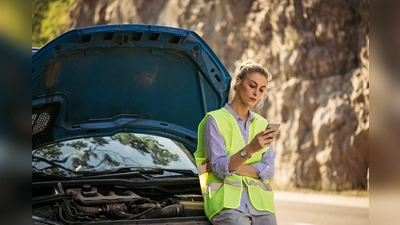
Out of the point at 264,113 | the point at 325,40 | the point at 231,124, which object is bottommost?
the point at 231,124

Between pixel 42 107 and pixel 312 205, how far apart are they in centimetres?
802

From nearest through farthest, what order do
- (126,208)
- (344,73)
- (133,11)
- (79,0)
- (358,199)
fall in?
(126,208), (358,199), (344,73), (133,11), (79,0)

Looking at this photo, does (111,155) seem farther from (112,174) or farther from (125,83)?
(125,83)

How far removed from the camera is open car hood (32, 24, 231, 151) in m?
5.28

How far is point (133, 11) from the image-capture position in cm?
2062

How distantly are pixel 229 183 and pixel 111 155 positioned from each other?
1738 millimetres

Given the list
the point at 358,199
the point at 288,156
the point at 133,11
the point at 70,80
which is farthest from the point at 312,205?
the point at 133,11

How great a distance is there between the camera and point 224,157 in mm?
3936

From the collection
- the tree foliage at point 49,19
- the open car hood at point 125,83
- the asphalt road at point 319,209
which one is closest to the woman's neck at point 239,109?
the open car hood at point 125,83

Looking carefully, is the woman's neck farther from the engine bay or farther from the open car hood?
the open car hood

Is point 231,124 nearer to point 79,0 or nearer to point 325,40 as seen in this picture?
point 325,40

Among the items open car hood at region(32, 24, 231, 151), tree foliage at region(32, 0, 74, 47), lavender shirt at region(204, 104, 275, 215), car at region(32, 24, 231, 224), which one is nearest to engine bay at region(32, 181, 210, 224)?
car at region(32, 24, 231, 224)

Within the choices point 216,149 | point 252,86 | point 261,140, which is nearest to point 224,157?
point 216,149

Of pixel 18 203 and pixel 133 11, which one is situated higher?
pixel 133 11
